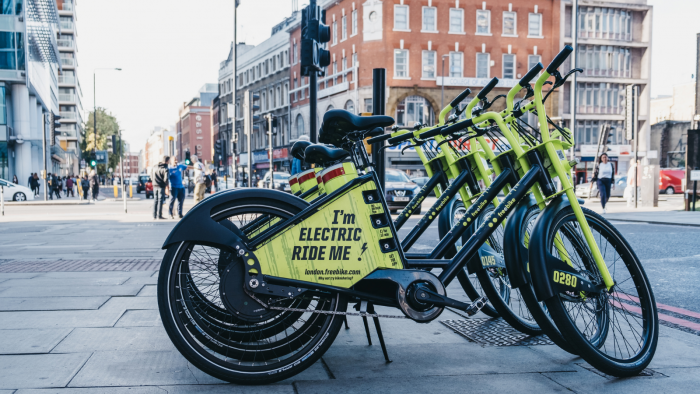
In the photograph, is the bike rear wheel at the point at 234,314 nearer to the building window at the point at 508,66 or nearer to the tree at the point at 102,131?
the building window at the point at 508,66

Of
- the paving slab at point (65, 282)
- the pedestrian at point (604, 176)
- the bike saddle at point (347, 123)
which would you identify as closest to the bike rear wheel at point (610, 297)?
the bike saddle at point (347, 123)

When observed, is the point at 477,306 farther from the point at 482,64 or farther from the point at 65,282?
the point at 482,64

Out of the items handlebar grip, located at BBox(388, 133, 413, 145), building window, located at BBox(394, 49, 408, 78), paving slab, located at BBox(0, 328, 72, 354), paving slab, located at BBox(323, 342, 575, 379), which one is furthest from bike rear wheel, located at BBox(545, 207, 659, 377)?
building window, located at BBox(394, 49, 408, 78)

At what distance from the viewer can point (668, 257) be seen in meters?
8.45

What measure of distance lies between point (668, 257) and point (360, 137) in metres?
6.67

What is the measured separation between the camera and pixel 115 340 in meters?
3.89

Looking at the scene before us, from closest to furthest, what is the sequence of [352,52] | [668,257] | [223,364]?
[223,364]
[668,257]
[352,52]

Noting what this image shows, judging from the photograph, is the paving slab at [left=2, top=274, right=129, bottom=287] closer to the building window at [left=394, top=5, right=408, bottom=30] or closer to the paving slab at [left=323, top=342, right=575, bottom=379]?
the paving slab at [left=323, top=342, right=575, bottom=379]

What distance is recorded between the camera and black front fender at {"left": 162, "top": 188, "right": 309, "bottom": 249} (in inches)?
118

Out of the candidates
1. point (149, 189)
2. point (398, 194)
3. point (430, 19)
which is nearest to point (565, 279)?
point (398, 194)

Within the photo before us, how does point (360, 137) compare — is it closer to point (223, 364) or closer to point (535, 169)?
point (535, 169)

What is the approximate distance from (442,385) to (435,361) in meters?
0.41

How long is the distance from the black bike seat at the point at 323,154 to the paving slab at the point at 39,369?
5.32ft

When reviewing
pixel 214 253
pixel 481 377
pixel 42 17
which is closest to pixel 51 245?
pixel 214 253
